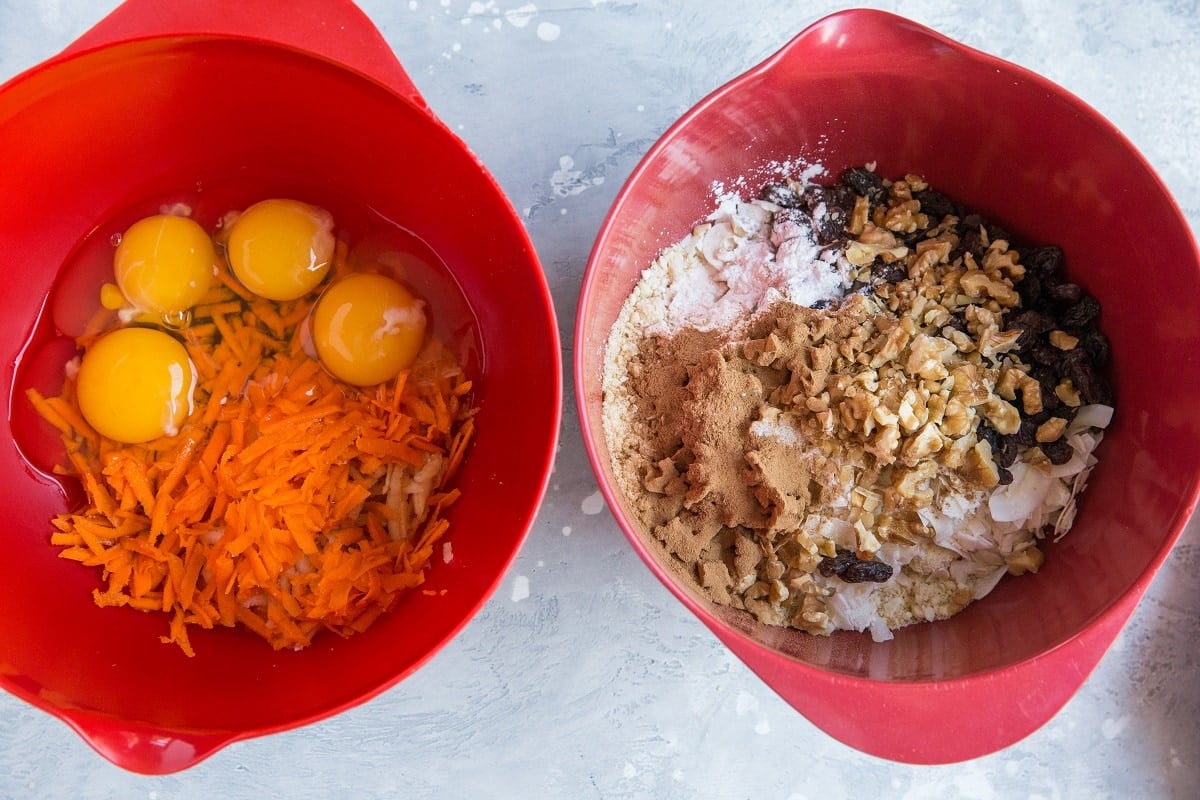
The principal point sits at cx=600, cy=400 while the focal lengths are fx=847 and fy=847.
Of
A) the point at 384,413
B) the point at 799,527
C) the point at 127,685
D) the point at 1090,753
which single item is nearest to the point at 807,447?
the point at 799,527

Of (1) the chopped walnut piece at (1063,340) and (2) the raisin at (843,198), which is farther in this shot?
(2) the raisin at (843,198)

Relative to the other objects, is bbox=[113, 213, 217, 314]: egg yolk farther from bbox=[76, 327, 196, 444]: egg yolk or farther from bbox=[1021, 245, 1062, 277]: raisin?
bbox=[1021, 245, 1062, 277]: raisin

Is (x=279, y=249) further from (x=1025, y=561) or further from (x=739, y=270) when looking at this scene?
(x=1025, y=561)

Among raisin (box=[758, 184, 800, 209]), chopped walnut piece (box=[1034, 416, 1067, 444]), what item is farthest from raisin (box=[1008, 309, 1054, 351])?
raisin (box=[758, 184, 800, 209])

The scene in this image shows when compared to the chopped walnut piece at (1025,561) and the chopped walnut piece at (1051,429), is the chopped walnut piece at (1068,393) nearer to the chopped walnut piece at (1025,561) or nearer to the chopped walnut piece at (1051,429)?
the chopped walnut piece at (1051,429)

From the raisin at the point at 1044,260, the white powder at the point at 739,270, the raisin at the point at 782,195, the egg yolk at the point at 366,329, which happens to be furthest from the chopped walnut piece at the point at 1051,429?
the egg yolk at the point at 366,329

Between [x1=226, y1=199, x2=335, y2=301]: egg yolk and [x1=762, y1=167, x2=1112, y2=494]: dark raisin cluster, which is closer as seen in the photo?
[x1=762, y1=167, x2=1112, y2=494]: dark raisin cluster
